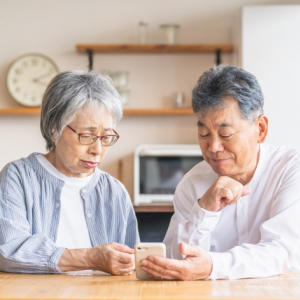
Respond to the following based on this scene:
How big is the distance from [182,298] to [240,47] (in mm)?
3035

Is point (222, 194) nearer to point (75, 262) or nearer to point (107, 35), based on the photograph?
point (75, 262)

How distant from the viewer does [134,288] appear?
120cm

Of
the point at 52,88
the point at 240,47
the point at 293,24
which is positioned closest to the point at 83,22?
the point at 240,47

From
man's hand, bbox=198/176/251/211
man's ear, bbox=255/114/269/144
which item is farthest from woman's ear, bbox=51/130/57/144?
man's ear, bbox=255/114/269/144

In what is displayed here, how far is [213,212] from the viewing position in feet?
5.04

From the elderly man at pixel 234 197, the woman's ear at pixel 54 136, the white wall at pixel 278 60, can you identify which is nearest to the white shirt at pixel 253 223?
the elderly man at pixel 234 197

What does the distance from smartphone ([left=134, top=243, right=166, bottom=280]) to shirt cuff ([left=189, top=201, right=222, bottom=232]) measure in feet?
0.91

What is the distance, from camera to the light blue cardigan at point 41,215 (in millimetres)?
1467

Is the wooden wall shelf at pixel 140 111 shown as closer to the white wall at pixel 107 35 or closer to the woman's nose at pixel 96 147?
the white wall at pixel 107 35

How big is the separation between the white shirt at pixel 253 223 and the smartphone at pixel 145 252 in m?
0.15

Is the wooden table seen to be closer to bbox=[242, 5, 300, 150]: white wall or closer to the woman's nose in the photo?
the woman's nose

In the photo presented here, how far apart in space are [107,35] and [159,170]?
1241 mm

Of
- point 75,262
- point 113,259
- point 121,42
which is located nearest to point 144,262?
point 113,259

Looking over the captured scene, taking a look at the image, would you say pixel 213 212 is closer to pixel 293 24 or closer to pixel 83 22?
pixel 293 24
